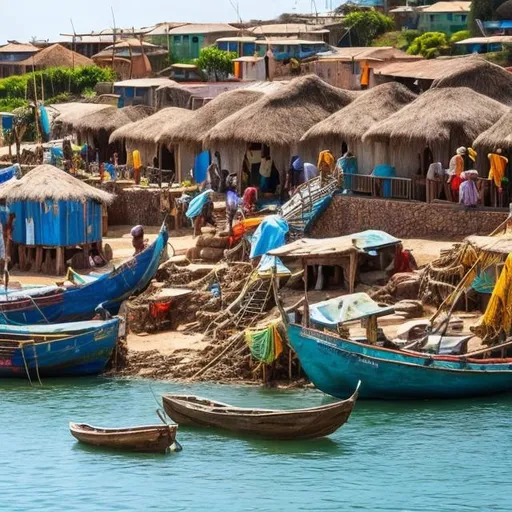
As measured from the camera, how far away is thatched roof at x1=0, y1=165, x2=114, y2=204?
3416 cm

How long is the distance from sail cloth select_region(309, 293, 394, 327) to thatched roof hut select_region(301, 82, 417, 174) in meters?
8.49

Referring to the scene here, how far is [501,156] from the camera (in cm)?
3275

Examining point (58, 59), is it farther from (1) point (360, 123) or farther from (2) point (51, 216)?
(2) point (51, 216)

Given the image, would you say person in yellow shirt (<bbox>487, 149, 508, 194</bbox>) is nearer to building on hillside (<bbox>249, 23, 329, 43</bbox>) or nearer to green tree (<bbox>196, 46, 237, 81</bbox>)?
green tree (<bbox>196, 46, 237, 81</bbox>)

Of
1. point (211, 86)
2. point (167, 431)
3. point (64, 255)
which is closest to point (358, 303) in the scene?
point (167, 431)

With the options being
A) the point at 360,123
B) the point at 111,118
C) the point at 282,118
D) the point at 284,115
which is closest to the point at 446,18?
the point at 111,118

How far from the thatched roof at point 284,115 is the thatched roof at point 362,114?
0.71 meters

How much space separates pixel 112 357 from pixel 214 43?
43375mm

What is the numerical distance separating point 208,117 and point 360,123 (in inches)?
230

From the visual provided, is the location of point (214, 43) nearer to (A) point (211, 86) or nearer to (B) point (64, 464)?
(A) point (211, 86)

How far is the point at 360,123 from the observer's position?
35500 mm

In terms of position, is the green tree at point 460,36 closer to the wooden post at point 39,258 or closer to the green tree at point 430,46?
the green tree at point 430,46

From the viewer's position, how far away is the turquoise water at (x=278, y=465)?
22359 millimetres

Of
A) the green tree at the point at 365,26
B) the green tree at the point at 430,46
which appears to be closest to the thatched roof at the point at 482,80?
the green tree at the point at 430,46
